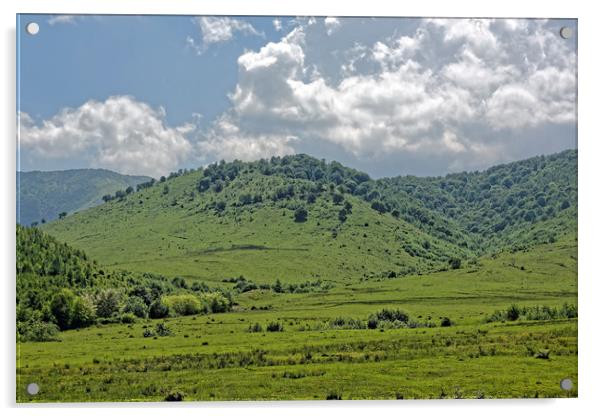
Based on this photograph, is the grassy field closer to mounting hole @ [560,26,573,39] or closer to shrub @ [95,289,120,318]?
shrub @ [95,289,120,318]

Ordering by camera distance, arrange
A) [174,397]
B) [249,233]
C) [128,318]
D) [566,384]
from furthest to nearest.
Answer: [249,233] < [128,318] < [566,384] < [174,397]

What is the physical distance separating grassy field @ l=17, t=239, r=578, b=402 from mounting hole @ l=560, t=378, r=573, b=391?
81 mm

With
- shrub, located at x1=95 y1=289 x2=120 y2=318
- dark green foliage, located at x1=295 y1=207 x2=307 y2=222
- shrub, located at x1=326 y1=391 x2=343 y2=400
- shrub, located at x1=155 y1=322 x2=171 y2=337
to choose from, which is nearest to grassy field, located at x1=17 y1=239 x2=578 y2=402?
shrub, located at x1=326 y1=391 x2=343 y2=400

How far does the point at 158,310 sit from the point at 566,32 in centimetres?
1055

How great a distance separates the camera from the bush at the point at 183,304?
1563 centimetres

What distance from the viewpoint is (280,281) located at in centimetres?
1905

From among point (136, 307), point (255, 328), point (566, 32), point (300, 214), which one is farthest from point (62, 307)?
point (300, 214)

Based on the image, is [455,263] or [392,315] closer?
[392,315]

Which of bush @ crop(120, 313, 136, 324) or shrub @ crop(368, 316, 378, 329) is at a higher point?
bush @ crop(120, 313, 136, 324)

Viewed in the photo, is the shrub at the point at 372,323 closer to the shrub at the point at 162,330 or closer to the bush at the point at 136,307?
the shrub at the point at 162,330

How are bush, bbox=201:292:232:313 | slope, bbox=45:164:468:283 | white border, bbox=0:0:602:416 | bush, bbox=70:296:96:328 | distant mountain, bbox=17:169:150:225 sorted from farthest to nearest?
slope, bbox=45:164:468:283 < bush, bbox=201:292:232:313 < bush, bbox=70:296:96:328 < distant mountain, bbox=17:169:150:225 < white border, bbox=0:0:602:416

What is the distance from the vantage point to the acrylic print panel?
42.2ft

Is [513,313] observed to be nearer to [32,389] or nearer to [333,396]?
[333,396]

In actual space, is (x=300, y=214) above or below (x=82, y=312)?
above
